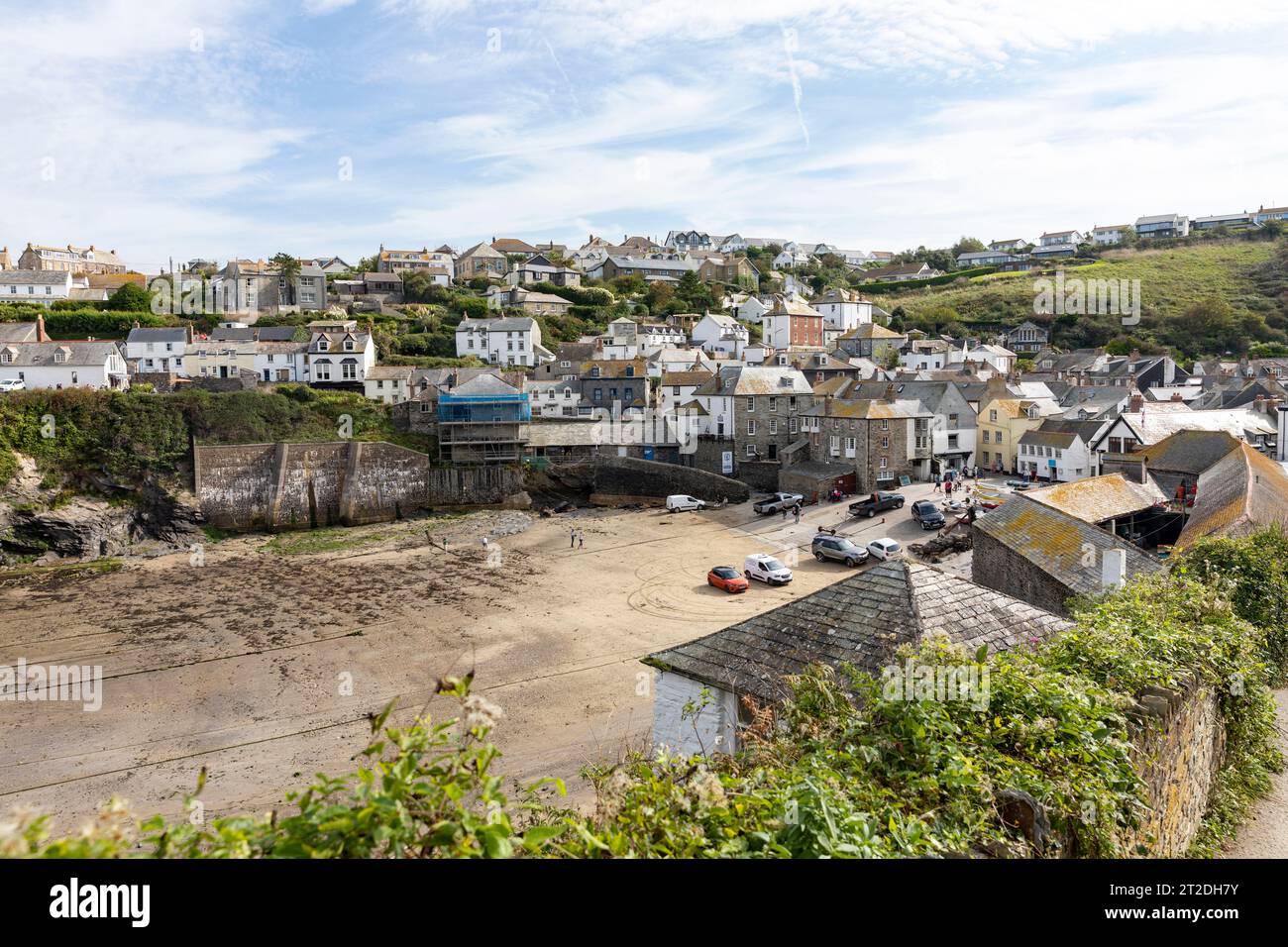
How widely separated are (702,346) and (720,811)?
7354cm

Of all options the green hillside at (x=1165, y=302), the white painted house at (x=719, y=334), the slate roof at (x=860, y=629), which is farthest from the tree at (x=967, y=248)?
the slate roof at (x=860, y=629)

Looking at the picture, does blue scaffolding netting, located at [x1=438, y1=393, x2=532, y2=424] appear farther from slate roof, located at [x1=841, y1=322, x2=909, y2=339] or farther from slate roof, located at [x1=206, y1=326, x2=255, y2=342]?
slate roof, located at [x1=841, y1=322, x2=909, y2=339]

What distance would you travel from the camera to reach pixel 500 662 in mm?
22453

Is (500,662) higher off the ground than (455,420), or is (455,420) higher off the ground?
(455,420)

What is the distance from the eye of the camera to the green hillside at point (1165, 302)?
86.3 meters

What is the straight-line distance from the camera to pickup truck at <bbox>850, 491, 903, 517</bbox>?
38.6 meters

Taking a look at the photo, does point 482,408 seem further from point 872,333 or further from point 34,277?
point 34,277

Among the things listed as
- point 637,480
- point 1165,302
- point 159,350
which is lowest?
point 637,480

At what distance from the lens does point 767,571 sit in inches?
1152

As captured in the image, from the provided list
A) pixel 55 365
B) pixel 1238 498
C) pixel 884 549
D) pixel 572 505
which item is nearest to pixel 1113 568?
pixel 1238 498

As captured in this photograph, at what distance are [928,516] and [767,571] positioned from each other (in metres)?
10.3

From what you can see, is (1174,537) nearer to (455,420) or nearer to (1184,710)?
(1184,710)

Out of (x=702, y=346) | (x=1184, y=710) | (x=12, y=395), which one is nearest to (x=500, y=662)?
(x=1184, y=710)
